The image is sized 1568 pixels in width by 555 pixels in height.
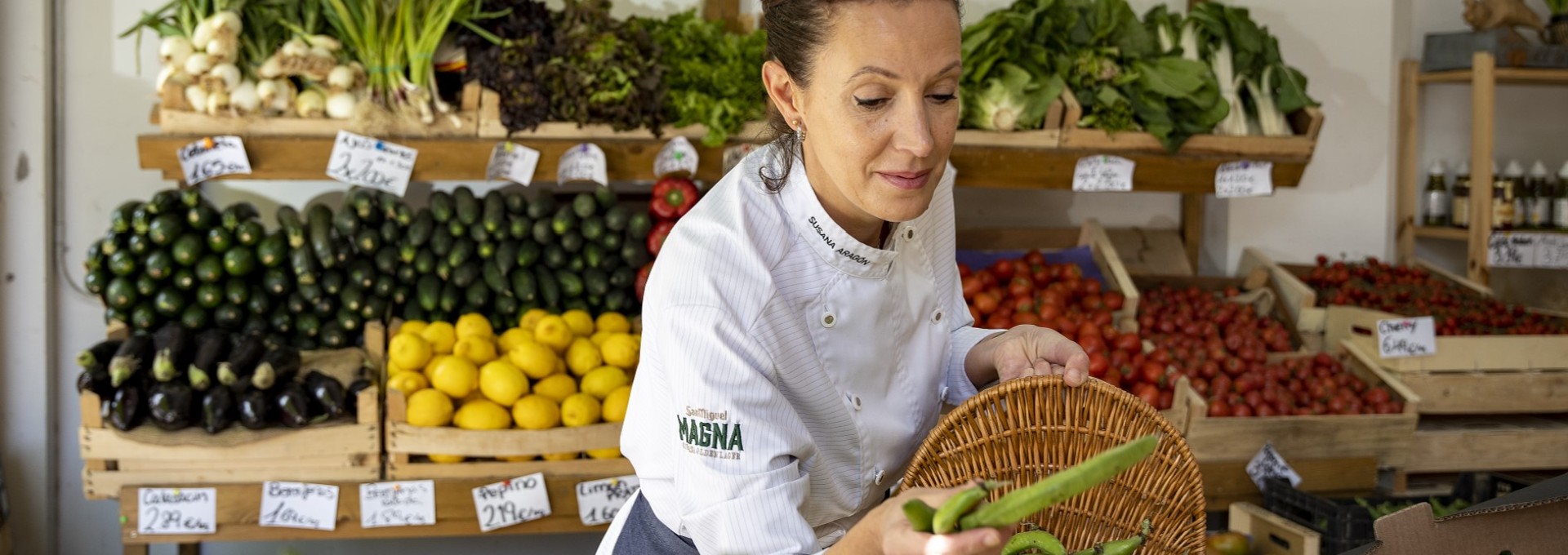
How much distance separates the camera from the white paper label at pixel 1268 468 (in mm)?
3342

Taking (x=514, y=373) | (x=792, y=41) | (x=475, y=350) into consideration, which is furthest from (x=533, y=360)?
(x=792, y=41)

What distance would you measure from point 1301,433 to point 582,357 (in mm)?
2072

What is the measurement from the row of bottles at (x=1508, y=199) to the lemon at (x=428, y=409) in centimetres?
369

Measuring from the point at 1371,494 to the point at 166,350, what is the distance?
11.1ft

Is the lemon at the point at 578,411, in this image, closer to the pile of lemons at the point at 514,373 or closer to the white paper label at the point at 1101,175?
the pile of lemons at the point at 514,373

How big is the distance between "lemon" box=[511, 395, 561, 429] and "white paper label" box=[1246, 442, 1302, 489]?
6.45 feet

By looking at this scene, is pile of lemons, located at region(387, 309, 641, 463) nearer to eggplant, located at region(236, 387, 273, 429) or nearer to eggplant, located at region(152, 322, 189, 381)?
eggplant, located at region(236, 387, 273, 429)

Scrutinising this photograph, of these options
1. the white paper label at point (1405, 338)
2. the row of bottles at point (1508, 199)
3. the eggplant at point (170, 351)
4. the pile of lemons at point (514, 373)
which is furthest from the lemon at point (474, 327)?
the row of bottles at point (1508, 199)

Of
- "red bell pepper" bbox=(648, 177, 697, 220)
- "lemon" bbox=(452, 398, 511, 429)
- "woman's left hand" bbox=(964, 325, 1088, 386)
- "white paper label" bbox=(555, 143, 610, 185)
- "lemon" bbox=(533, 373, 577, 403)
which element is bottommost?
"lemon" bbox=(452, 398, 511, 429)

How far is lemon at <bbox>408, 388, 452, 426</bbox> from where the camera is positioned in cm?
310

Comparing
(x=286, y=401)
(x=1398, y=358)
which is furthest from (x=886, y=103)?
(x=1398, y=358)

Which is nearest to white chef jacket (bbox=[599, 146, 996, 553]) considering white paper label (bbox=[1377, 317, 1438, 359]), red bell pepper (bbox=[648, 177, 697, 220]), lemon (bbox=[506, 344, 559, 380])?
lemon (bbox=[506, 344, 559, 380])

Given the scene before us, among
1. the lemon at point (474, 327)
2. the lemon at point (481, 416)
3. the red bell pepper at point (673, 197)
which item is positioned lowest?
the lemon at point (481, 416)

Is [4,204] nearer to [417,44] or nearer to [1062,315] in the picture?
[417,44]
